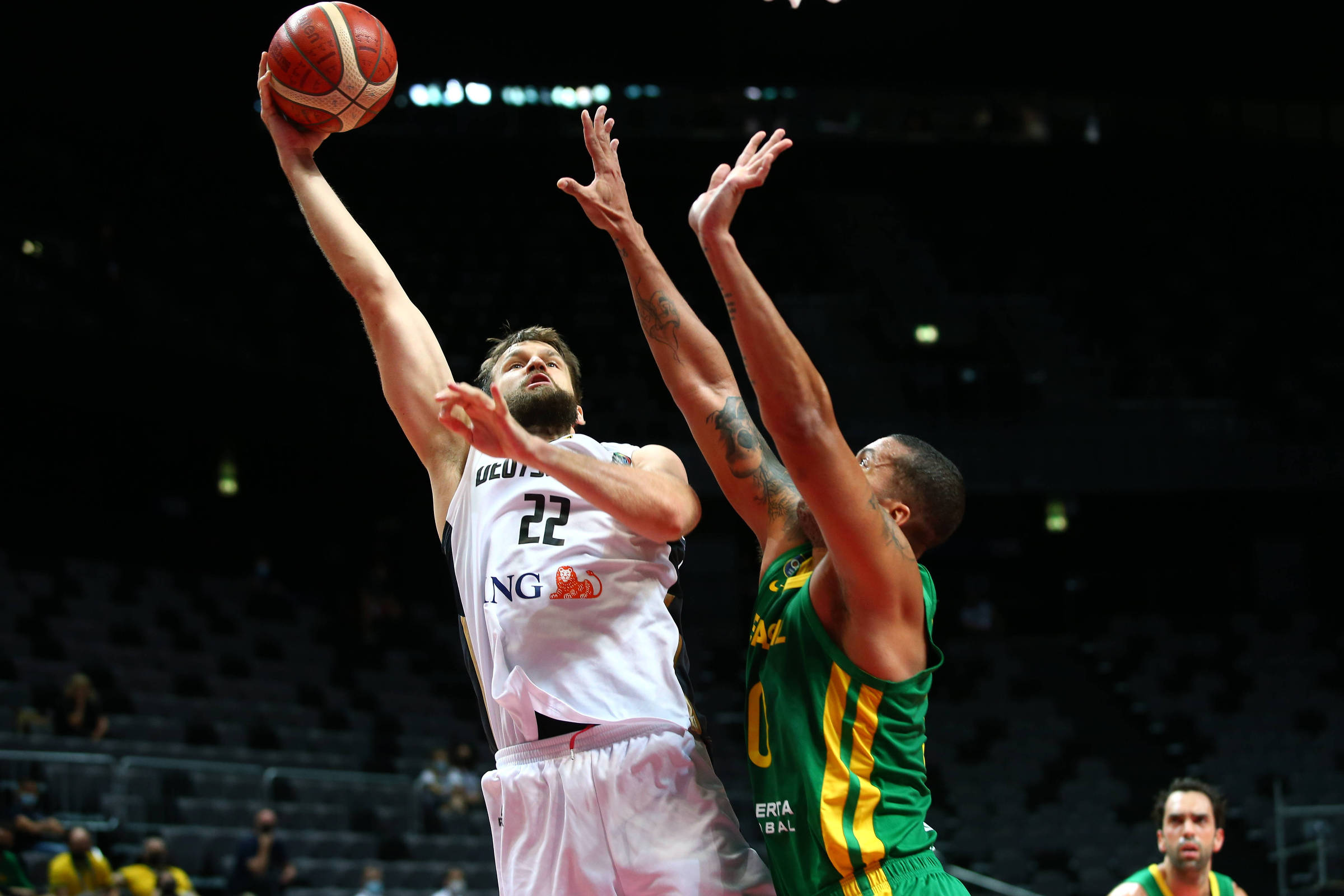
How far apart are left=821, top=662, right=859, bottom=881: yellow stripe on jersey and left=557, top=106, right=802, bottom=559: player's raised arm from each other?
0.57 m

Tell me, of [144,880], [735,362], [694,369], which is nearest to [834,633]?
[694,369]

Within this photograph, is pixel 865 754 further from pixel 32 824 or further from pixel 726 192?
pixel 32 824

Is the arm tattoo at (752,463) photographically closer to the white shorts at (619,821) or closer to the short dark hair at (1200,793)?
the white shorts at (619,821)

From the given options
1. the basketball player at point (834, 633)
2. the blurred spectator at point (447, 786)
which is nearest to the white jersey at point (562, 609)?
the basketball player at point (834, 633)


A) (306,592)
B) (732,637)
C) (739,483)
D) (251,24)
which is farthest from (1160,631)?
(739,483)

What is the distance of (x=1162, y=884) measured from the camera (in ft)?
20.0

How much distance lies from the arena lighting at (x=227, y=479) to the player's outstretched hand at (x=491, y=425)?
17.5 m

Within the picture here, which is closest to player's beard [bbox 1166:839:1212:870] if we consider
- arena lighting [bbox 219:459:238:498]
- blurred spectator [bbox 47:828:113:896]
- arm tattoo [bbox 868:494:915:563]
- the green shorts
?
the green shorts

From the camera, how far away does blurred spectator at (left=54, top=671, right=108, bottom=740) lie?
37.7ft

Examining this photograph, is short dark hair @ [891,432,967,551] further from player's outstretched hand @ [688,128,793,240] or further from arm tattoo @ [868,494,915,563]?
player's outstretched hand @ [688,128,793,240]

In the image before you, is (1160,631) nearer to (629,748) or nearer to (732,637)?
(732,637)

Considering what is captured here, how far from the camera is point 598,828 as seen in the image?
3100 millimetres

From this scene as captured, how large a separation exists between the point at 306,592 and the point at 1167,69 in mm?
16871

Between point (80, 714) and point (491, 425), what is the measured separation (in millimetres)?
10113
